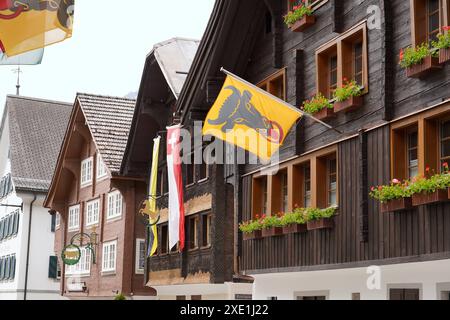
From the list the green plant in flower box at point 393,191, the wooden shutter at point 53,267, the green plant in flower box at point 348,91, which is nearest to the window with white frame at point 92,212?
the wooden shutter at point 53,267

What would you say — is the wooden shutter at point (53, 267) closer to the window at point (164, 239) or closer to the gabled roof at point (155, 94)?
the gabled roof at point (155, 94)

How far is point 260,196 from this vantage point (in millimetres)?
21719

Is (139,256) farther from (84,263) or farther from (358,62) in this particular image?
(358,62)

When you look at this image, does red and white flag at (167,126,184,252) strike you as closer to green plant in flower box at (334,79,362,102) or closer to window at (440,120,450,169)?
green plant in flower box at (334,79,362,102)

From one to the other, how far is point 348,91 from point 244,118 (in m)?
2.33

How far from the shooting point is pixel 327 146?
18.0 m

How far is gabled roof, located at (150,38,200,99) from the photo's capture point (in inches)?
1062

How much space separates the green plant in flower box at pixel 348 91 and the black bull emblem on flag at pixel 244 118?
137cm

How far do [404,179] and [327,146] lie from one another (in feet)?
9.96

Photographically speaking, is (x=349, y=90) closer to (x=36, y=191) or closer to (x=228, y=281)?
(x=228, y=281)

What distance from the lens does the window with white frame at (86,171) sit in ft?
124

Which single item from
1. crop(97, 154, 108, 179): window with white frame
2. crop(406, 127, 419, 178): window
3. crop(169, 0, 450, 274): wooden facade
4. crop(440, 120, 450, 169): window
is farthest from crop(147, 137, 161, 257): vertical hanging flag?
crop(440, 120, 450, 169): window
